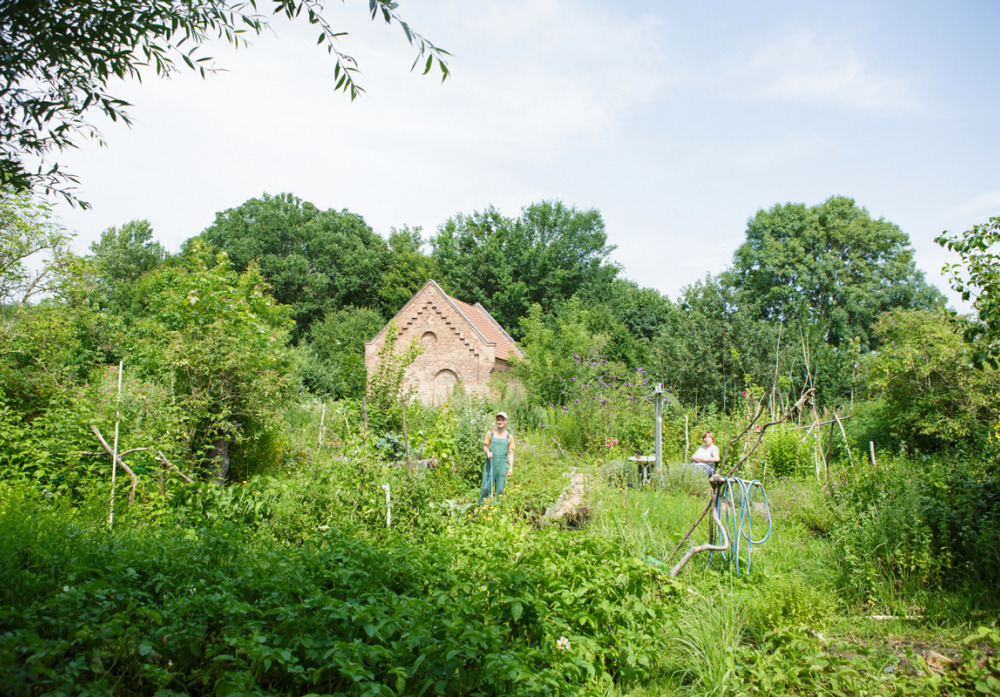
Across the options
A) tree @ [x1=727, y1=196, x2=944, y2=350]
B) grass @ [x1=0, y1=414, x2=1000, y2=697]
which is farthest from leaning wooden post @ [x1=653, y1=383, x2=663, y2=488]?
tree @ [x1=727, y1=196, x2=944, y2=350]

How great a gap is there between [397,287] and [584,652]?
127 feet

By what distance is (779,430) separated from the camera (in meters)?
11.6

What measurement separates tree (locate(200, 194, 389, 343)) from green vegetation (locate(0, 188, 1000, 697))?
2694 cm

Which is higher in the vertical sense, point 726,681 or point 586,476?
point 586,476

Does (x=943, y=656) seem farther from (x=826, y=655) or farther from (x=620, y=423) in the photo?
(x=620, y=423)

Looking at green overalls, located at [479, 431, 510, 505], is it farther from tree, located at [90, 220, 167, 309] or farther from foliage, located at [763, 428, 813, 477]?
tree, located at [90, 220, 167, 309]

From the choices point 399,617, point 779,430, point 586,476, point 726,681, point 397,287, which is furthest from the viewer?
point 397,287

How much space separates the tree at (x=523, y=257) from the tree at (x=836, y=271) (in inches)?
452

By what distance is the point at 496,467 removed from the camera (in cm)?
843

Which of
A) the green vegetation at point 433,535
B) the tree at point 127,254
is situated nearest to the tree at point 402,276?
the tree at point 127,254

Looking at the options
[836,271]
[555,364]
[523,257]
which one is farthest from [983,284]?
[523,257]

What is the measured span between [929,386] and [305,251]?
42.3 meters

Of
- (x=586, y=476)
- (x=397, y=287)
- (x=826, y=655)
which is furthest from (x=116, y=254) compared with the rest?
(x=826, y=655)

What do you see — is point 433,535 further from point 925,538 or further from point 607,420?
point 607,420
